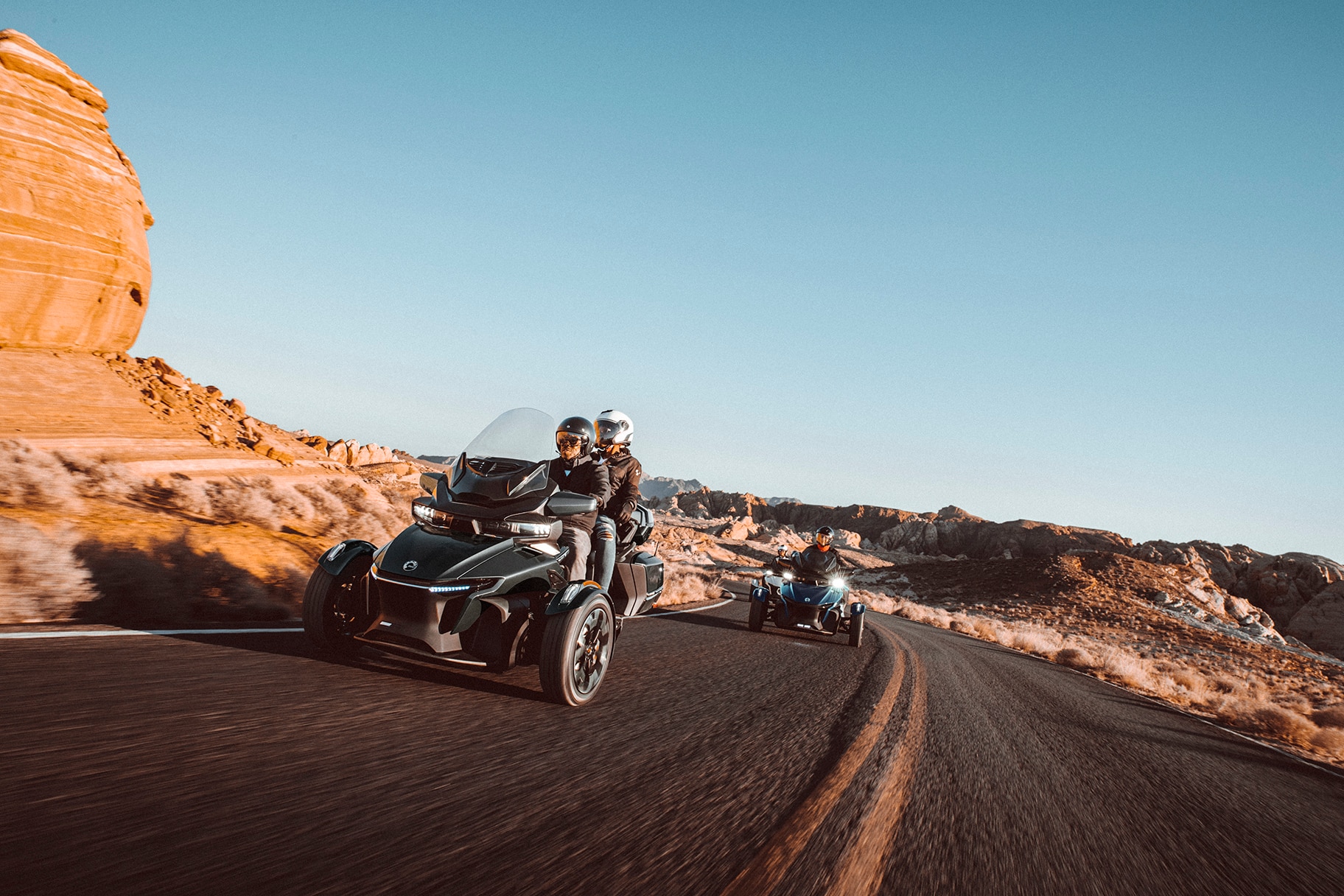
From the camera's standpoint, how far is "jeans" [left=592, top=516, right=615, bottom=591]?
226 inches

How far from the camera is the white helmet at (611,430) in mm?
6633

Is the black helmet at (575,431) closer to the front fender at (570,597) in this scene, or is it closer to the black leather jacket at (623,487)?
the black leather jacket at (623,487)

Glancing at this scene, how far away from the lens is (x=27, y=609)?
4836 millimetres

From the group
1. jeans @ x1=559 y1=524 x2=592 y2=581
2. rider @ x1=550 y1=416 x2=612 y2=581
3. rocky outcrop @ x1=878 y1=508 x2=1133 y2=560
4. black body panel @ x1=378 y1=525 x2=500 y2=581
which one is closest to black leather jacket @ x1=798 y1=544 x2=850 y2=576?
rider @ x1=550 y1=416 x2=612 y2=581

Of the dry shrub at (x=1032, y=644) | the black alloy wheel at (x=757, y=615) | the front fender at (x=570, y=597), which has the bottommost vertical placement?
the dry shrub at (x=1032, y=644)

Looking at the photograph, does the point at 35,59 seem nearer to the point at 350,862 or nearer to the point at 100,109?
the point at 100,109

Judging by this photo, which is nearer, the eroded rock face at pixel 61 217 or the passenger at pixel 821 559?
the passenger at pixel 821 559

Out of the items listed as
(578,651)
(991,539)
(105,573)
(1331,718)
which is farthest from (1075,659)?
(991,539)

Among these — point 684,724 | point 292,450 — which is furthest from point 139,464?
point 684,724

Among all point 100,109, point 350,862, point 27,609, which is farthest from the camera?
point 100,109

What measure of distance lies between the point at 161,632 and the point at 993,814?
520 centimetres

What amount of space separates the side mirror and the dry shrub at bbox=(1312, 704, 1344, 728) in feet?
46.8

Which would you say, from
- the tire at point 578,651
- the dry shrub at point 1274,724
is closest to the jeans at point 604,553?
the tire at point 578,651

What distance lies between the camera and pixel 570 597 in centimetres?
433
